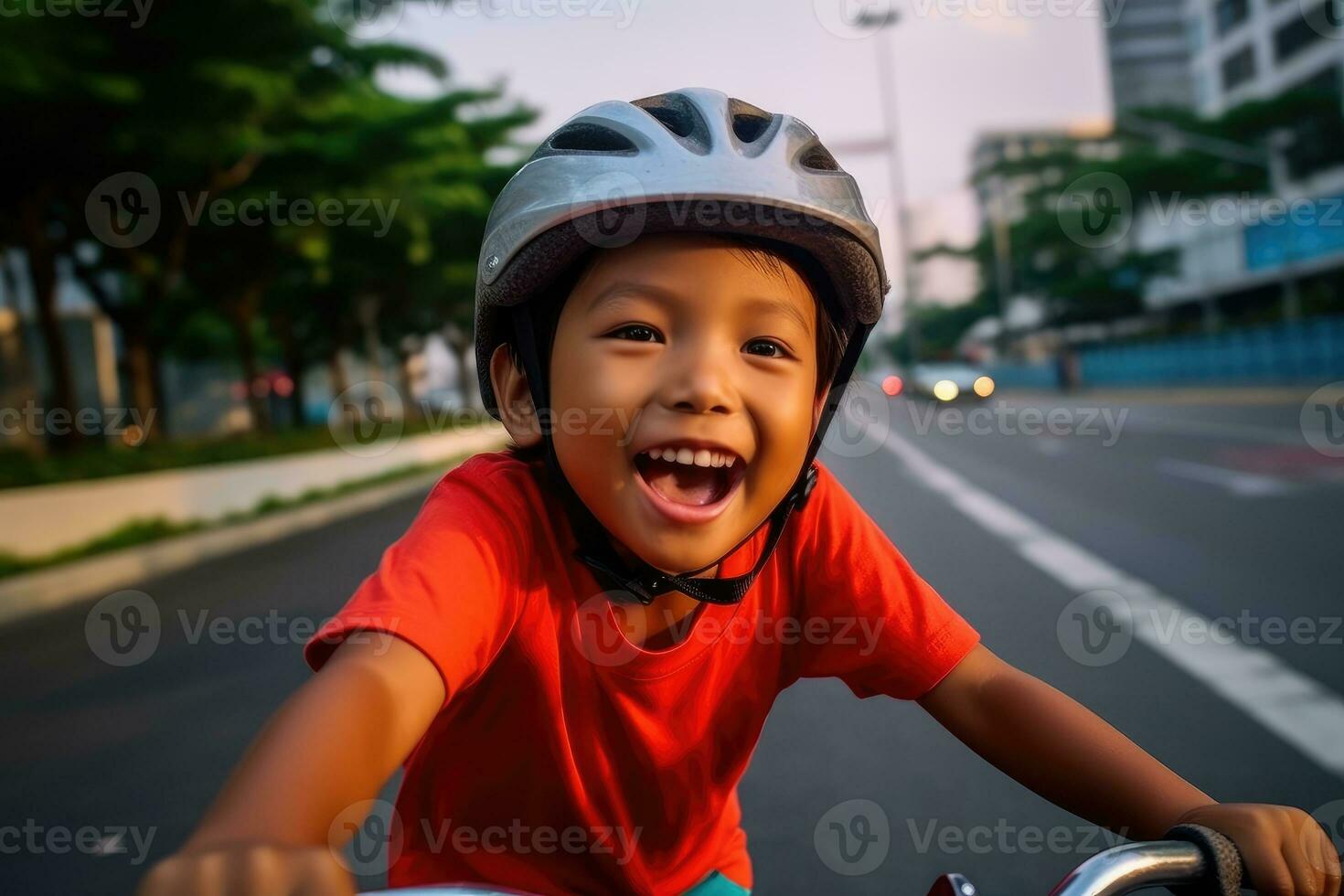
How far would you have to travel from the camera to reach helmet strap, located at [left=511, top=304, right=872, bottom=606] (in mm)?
1793

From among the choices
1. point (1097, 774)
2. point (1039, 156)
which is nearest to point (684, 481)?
point (1097, 774)

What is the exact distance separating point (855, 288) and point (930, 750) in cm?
274

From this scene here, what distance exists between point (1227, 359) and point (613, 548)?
42.1m

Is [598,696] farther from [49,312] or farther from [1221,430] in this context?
[1221,430]

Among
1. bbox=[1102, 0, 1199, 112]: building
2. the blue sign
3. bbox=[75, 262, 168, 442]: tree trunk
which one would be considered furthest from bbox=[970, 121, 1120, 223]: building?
bbox=[1102, 0, 1199, 112]: building

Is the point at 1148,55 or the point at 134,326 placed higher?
the point at 1148,55

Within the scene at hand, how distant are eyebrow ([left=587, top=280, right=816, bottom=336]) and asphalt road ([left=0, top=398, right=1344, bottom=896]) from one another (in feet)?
2.93

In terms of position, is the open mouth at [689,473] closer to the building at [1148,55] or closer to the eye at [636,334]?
the eye at [636,334]

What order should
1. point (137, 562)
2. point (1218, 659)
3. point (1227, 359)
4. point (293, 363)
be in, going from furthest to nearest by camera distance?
point (1227, 359) → point (293, 363) → point (137, 562) → point (1218, 659)

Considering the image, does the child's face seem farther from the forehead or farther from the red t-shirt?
the red t-shirt

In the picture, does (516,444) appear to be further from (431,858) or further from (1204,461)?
(1204,461)

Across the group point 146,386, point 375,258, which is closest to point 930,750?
point 146,386

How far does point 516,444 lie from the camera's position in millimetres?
1998

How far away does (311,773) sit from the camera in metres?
1.26
